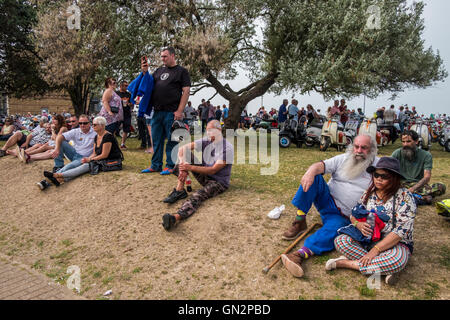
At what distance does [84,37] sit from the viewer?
13.6 m

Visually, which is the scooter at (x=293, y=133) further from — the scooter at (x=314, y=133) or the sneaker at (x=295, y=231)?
the sneaker at (x=295, y=231)

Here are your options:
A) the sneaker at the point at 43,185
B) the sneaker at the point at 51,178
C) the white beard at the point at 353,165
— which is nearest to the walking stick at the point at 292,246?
the white beard at the point at 353,165

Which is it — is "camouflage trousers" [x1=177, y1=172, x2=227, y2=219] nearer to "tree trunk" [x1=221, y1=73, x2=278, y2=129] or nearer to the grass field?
the grass field

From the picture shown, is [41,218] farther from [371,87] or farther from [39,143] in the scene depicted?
[371,87]

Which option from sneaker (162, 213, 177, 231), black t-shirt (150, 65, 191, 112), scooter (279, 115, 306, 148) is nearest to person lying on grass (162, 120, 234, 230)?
sneaker (162, 213, 177, 231)

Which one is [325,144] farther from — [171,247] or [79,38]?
[79,38]

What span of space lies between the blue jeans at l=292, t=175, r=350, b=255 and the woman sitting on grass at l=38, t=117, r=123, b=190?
451 centimetres

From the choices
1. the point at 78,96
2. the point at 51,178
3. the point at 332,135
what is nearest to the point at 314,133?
the point at 332,135

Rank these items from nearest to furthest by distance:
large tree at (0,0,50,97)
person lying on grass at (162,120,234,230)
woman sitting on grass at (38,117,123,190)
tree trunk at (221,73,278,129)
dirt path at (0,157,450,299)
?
dirt path at (0,157,450,299)
person lying on grass at (162,120,234,230)
woman sitting on grass at (38,117,123,190)
tree trunk at (221,73,278,129)
large tree at (0,0,50,97)

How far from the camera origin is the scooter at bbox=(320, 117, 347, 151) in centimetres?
1205

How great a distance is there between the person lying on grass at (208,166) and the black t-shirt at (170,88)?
1.37 metres

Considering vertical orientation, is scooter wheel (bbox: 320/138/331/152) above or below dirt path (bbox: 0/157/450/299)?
above

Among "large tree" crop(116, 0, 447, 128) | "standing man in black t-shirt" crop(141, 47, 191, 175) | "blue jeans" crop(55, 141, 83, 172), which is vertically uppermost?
"large tree" crop(116, 0, 447, 128)
